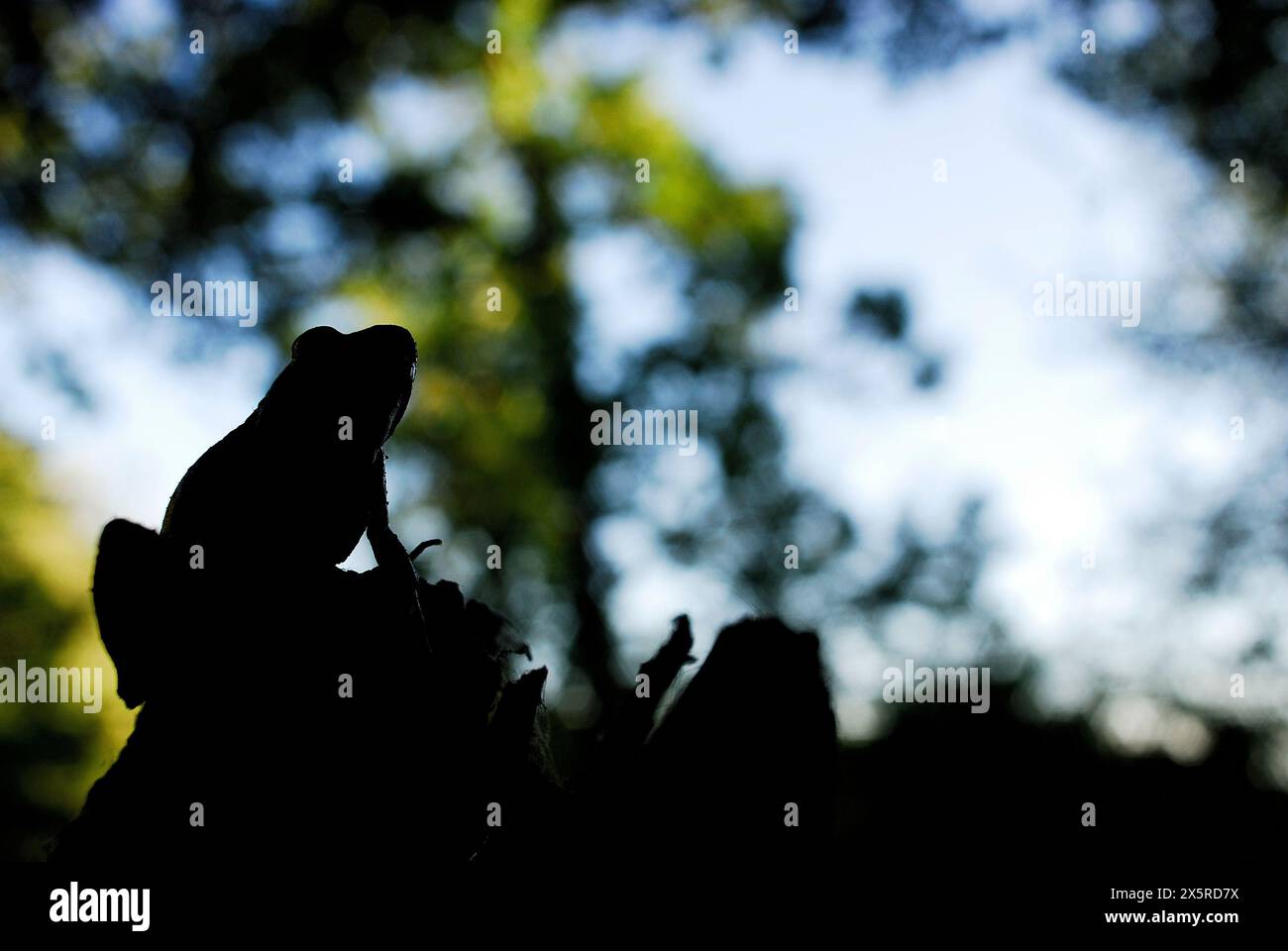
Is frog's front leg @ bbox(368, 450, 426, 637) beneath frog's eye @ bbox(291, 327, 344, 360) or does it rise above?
beneath

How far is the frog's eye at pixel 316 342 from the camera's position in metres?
2.36

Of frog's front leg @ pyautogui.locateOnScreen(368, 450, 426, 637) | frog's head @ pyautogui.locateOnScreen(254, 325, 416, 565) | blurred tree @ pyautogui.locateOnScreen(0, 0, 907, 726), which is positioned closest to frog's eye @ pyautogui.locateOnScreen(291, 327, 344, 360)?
frog's head @ pyautogui.locateOnScreen(254, 325, 416, 565)

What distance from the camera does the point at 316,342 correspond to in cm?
238

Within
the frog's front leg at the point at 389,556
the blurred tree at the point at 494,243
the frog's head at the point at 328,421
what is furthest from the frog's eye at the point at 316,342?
the blurred tree at the point at 494,243

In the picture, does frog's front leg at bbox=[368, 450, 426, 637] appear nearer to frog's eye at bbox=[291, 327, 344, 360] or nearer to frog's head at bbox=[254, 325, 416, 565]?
frog's head at bbox=[254, 325, 416, 565]

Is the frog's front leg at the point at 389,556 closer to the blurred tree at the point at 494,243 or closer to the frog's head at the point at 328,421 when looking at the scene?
the frog's head at the point at 328,421

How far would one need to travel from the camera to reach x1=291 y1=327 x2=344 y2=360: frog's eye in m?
2.36

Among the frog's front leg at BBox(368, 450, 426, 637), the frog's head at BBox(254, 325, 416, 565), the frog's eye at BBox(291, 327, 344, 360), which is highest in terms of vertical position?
the frog's eye at BBox(291, 327, 344, 360)

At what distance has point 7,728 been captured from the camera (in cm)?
1563

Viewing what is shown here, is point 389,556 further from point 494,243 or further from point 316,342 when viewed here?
point 494,243
